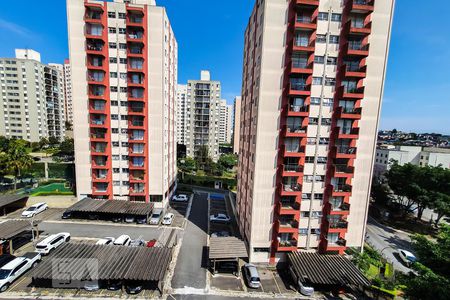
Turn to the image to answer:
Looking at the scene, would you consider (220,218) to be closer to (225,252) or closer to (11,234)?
(225,252)

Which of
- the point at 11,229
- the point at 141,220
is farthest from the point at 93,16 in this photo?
the point at 141,220

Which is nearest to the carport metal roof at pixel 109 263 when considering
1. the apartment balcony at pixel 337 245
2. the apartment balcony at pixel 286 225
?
the apartment balcony at pixel 286 225

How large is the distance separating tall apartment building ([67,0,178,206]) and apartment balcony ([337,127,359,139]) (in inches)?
1384

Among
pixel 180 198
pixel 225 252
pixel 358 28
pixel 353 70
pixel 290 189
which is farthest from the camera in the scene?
pixel 180 198

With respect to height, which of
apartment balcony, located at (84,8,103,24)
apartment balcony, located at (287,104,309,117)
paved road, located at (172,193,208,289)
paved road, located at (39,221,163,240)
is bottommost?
paved road, located at (172,193,208,289)

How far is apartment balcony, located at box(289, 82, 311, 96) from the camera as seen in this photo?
1103 inches

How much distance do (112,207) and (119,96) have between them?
2369 cm

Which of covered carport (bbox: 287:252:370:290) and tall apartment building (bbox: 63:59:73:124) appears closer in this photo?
covered carport (bbox: 287:252:370:290)

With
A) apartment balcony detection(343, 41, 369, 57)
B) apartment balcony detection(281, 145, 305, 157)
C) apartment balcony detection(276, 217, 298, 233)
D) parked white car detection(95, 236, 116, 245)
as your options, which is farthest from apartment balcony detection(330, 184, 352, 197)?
parked white car detection(95, 236, 116, 245)

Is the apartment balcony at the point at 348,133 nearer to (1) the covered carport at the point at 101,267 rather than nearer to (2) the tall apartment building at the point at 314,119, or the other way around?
(2) the tall apartment building at the point at 314,119

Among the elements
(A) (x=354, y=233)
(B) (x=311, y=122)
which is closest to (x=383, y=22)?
(B) (x=311, y=122)

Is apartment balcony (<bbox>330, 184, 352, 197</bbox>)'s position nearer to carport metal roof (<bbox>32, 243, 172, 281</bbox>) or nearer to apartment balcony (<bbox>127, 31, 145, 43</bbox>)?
carport metal roof (<bbox>32, 243, 172, 281</bbox>)

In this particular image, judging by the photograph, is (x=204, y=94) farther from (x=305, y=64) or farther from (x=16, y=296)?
(x=16, y=296)

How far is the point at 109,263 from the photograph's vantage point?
1006 inches
